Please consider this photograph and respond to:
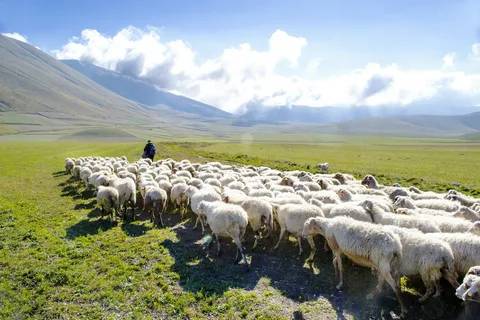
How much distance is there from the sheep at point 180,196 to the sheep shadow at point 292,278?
4.63 m

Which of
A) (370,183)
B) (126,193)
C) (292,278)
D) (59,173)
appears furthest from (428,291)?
(59,173)

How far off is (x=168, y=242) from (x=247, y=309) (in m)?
6.21

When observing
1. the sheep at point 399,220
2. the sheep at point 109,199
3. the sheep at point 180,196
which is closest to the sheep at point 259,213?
the sheep at point 399,220

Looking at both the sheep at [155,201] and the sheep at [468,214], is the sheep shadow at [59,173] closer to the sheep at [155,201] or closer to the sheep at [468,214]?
the sheep at [155,201]

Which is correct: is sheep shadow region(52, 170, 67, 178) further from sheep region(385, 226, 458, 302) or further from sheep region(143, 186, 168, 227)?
sheep region(385, 226, 458, 302)

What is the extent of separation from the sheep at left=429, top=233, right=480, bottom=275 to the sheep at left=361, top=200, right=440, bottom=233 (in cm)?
157

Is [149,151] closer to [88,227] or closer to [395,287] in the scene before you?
[88,227]

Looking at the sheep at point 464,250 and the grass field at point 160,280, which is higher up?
the sheep at point 464,250

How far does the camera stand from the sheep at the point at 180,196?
19703mm

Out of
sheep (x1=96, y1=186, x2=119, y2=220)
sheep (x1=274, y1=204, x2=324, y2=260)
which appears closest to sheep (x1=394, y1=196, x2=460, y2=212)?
sheep (x1=274, y1=204, x2=324, y2=260)

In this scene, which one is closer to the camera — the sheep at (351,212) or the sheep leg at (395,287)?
the sheep leg at (395,287)

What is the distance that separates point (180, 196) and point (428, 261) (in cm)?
1308

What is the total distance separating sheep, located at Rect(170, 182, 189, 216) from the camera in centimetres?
1970

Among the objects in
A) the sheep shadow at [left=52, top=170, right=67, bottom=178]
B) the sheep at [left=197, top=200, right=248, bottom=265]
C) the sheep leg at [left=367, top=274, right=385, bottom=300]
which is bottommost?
the sheep shadow at [left=52, top=170, right=67, bottom=178]
